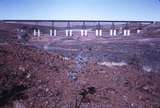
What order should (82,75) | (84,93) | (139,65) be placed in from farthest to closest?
(139,65)
(82,75)
(84,93)

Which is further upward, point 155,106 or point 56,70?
point 56,70

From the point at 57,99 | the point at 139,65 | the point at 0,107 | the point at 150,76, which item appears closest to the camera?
the point at 0,107

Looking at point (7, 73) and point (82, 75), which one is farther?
point (82, 75)

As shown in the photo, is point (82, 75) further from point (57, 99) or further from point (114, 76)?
point (57, 99)

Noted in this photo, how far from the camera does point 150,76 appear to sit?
11336 millimetres

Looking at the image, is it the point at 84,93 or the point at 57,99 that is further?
the point at 84,93

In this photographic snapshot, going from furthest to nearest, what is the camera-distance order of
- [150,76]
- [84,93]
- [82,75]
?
[150,76]
[82,75]
[84,93]

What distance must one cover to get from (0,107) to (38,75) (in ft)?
9.52

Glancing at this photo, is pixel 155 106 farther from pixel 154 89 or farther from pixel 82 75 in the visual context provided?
pixel 82 75

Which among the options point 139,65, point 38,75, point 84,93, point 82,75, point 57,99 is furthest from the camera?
point 139,65

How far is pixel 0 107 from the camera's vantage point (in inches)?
276

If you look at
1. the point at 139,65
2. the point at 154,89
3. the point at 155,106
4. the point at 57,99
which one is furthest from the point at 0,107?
the point at 139,65

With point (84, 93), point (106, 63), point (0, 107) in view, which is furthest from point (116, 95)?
point (106, 63)

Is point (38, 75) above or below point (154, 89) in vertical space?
above
